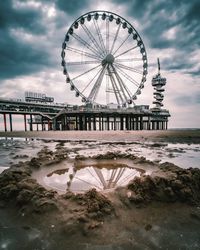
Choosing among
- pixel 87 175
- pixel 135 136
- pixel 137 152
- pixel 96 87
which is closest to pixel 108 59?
pixel 96 87

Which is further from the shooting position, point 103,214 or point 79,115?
point 79,115

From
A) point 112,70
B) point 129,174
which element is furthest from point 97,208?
point 112,70

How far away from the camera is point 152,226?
7.35ft

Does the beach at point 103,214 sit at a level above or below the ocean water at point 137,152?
above

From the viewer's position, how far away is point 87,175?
14.8ft

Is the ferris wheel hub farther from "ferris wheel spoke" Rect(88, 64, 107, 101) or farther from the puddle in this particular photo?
the puddle

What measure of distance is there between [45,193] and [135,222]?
5.06 feet

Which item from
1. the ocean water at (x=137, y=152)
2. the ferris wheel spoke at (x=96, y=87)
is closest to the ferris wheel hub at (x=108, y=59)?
the ferris wheel spoke at (x=96, y=87)

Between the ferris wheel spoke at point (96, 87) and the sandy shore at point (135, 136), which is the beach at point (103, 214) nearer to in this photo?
the sandy shore at point (135, 136)

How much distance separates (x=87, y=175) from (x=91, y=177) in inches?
8.8

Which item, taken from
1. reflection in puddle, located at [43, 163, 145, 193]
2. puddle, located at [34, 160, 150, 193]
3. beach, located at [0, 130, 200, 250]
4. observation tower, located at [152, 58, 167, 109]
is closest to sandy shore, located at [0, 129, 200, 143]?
puddle, located at [34, 160, 150, 193]

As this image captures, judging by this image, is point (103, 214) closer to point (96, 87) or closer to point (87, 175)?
point (87, 175)

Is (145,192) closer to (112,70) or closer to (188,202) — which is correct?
(188,202)

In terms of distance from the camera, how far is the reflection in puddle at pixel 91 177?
12.1 feet
